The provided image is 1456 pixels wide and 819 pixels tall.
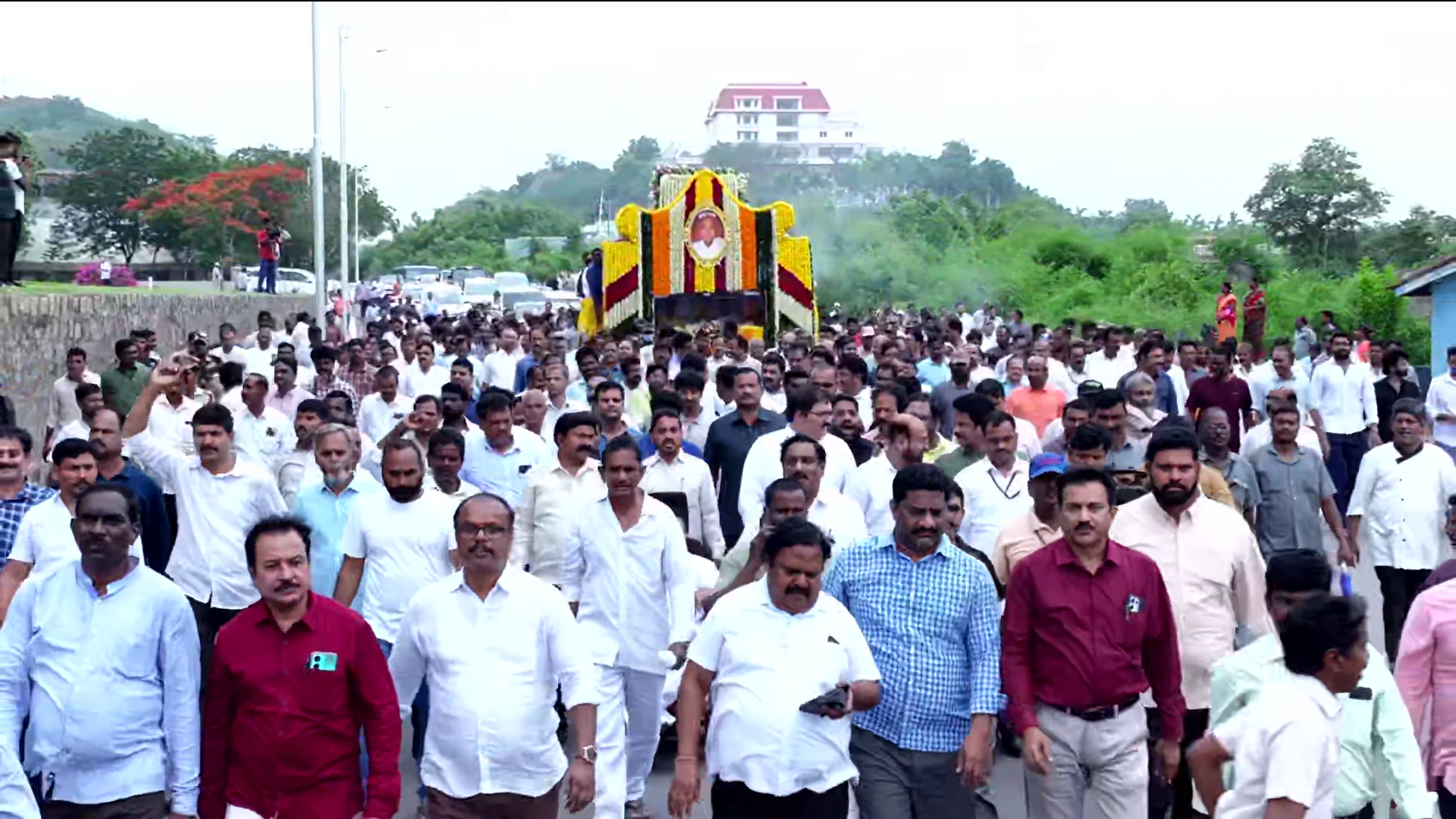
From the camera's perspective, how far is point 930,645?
6359 mm

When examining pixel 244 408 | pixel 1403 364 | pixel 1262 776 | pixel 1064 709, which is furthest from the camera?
pixel 1403 364

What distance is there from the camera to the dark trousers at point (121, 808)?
5828 mm

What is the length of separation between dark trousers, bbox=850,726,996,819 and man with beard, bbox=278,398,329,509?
16.7 feet

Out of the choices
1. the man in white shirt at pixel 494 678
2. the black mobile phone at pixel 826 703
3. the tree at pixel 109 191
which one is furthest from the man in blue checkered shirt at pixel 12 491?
the tree at pixel 109 191

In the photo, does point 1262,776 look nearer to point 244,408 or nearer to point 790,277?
point 244,408

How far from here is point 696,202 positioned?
26.2 metres

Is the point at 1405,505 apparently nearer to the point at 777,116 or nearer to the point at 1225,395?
the point at 1225,395

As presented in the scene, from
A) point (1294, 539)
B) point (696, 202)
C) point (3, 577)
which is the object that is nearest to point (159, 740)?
point (3, 577)

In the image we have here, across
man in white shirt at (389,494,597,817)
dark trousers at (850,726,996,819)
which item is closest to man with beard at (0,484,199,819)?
man in white shirt at (389,494,597,817)

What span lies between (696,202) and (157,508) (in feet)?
58.5

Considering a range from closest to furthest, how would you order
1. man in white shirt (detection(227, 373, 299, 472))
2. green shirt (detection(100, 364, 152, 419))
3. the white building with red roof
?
man in white shirt (detection(227, 373, 299, 472))
green shirt (detection(100, 364, 152, 419))
the white building with red roof

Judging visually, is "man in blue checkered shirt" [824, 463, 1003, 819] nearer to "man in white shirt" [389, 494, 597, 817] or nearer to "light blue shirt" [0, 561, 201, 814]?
"man in white shirt" [389, 494, 597, 817]

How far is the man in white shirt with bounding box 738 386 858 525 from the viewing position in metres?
9.68

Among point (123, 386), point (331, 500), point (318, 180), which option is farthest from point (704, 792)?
point (318, 180)
